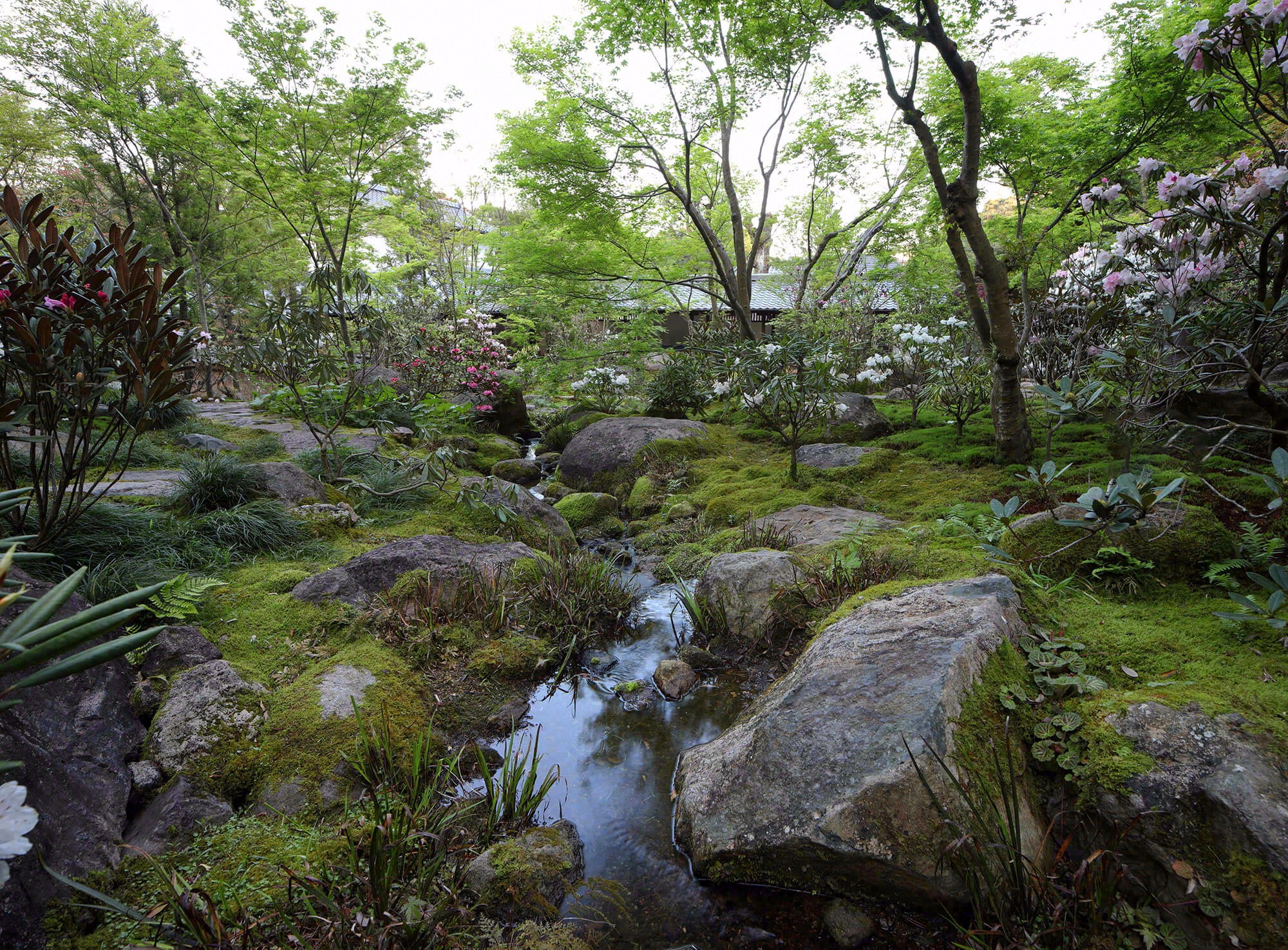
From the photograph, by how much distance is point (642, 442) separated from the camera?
26.7ft

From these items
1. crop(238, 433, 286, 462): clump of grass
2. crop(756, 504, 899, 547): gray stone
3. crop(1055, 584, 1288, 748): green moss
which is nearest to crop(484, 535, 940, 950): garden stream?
crop(1055, 584, 1288, 748): green moss

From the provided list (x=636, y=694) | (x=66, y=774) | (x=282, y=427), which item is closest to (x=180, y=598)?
(x=66, y=774)

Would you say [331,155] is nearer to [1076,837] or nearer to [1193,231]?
[1193,231]

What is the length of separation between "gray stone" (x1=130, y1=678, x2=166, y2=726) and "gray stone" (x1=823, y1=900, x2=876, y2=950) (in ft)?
9.14

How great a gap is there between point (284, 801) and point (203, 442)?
5.38 metres

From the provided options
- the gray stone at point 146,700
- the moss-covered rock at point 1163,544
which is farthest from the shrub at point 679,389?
the gray stone at point 146,700

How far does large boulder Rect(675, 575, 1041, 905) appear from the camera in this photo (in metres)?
2.03

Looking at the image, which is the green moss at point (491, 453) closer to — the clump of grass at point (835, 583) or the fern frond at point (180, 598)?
the fern frond at point (180, 598)

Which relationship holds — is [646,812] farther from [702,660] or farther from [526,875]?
[702,660]

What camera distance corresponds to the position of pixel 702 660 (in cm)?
382

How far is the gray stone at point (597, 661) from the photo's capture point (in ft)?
12.9

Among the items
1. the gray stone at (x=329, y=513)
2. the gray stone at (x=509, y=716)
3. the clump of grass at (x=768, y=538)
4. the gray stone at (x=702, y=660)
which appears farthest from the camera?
the clump of grass at (x=768, y=538)

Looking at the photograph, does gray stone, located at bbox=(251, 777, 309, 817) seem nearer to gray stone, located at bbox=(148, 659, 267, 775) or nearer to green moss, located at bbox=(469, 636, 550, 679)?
gray stone, located at bbox=(148, 659, 267, 775)

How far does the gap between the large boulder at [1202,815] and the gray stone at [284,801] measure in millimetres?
2888
